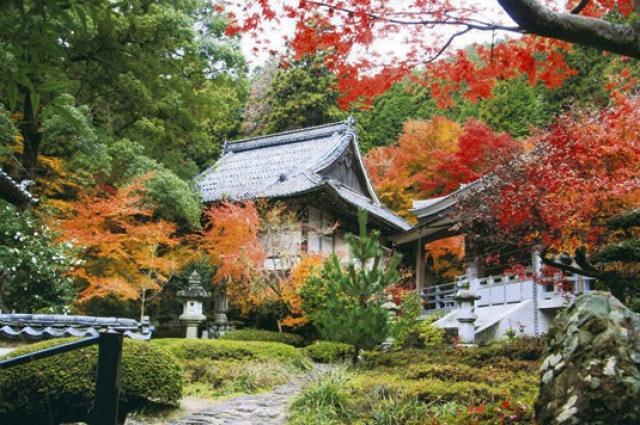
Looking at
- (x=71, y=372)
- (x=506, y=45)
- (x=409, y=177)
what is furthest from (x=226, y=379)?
(x=409, y=177)

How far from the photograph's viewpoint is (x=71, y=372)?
7980 mm

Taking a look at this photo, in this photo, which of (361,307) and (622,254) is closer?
(622,254)

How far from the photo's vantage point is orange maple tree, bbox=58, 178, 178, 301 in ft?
55.0

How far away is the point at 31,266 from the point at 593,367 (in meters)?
12.9

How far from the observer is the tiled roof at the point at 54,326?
8.40 m

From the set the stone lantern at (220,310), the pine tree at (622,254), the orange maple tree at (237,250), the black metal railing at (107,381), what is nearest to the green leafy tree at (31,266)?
the orange maple tree at (237,250)

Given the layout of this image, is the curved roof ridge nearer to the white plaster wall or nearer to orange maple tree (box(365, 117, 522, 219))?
orange maple tree (box(365, 117, 522, 219))

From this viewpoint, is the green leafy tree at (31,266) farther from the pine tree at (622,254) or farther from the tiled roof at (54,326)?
the pine tree at (622,254)

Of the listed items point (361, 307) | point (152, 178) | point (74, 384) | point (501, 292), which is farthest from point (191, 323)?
point (501, 292)

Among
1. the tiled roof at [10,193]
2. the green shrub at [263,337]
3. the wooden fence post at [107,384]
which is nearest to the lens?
the wooden fence post at [107,384]

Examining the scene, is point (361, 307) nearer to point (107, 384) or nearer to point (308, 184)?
point (107, 384)

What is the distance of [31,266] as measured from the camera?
1400 centimetres

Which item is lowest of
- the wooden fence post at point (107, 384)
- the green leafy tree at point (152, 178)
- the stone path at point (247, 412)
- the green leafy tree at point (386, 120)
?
the stone path at point (247, 412)

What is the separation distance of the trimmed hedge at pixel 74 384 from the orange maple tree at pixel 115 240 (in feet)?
26.2
